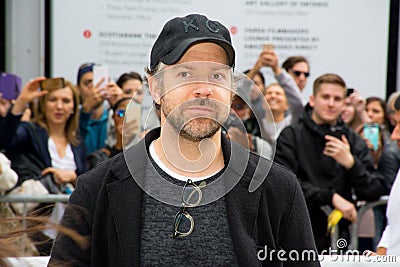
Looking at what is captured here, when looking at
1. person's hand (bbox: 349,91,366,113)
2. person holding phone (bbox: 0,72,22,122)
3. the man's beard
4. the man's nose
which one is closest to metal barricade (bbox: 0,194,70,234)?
person holding phone (bbox: 0,72,22,122)

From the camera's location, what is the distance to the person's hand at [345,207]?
470 centimetres

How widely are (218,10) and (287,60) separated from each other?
3.09 ft

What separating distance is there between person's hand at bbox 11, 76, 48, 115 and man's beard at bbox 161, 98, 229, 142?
2.95 meters

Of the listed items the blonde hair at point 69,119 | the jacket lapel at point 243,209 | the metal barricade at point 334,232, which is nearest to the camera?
the jacket lapel at point 243,209

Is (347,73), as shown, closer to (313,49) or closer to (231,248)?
(313,49)

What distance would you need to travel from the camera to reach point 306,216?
7.35ft

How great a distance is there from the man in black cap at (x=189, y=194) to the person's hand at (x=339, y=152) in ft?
8.50

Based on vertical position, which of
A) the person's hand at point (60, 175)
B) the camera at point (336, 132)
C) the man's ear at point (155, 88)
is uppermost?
the man's ear at point (155, 88)

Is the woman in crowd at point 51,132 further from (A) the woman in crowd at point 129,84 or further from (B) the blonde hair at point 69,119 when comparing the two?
(A) the woman in crowd at point 129,84

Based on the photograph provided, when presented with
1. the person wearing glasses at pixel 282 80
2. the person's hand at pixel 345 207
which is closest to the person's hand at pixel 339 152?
the person's hand at pixel 345 207

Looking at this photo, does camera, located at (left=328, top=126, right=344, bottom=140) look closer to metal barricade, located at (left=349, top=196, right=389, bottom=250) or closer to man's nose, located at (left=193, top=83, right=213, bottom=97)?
metal barricade, located at (left=349, top=196, right=389, bottom=250)

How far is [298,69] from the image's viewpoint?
6.37m

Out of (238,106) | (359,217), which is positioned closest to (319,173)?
(359,217)

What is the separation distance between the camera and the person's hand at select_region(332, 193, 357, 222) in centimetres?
470
